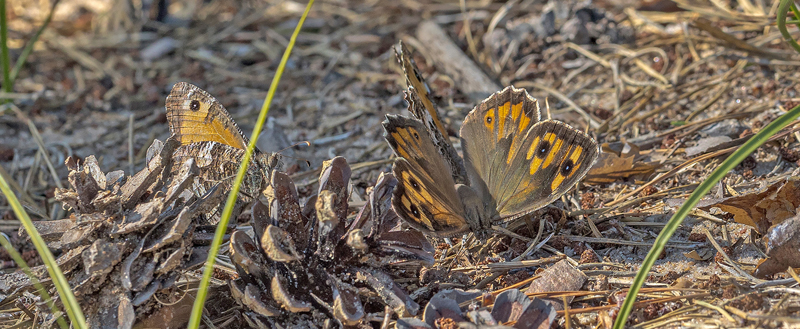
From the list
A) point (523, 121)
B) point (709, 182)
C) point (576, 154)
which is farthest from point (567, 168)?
point (709, 182)

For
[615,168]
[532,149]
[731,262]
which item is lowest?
[731,262]

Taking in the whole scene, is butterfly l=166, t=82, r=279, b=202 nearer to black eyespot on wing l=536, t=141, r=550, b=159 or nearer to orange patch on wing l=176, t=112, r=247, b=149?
orange patch on wing l=176, t=112, r=247, b=149

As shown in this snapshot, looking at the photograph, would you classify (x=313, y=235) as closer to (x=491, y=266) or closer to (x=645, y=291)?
(x=491, y=266)

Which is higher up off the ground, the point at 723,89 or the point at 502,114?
the point at 502,114

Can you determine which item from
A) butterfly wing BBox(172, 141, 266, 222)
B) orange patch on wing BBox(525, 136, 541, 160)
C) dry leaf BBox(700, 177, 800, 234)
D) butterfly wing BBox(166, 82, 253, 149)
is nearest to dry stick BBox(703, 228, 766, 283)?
dry leaf BBox(700, 177, 800, 234)

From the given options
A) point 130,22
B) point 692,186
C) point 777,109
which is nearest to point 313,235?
point 692,186

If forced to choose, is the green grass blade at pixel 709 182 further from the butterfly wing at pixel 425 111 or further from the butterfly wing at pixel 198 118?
the butterfly wing at pixel 198 118

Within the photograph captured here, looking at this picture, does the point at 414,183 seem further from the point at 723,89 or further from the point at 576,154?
the point at 723,89
